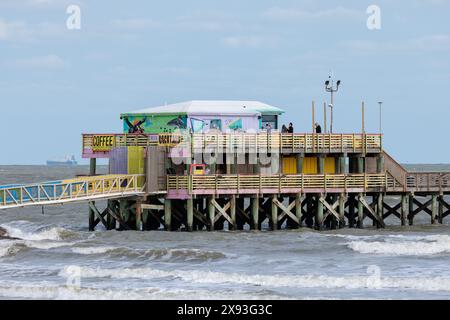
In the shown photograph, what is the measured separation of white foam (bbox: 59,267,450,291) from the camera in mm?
39000

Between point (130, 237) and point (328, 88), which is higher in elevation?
point (328, 88)

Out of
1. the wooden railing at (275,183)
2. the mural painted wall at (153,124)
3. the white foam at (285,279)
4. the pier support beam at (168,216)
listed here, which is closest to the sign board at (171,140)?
the wooden railing at (275,183)

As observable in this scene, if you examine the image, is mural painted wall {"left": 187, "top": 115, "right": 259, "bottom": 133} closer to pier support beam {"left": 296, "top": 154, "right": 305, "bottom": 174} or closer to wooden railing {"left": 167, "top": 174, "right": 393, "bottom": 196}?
pier support beam {"left": 296, "top": 154, "right": 305, "bottom": 174}

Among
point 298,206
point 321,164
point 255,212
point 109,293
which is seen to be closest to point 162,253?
point 255,212

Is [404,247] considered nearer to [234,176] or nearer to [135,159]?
[234,176]

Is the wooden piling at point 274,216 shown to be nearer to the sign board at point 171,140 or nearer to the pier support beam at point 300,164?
the pier support beam at point 300,164

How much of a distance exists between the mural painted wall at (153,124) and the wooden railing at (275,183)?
4.24m

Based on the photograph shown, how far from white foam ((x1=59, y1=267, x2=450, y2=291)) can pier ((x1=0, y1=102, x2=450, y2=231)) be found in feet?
34.2

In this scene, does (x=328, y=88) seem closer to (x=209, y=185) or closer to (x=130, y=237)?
(x=209, y=185)

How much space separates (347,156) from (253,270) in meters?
16.8

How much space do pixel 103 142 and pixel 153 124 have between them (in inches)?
108

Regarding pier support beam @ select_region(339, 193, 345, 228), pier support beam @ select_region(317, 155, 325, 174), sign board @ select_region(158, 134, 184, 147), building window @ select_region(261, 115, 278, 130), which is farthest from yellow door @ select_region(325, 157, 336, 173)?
sign board @ select_region(158, 134, 184, 147)

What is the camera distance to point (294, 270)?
4316 cm
